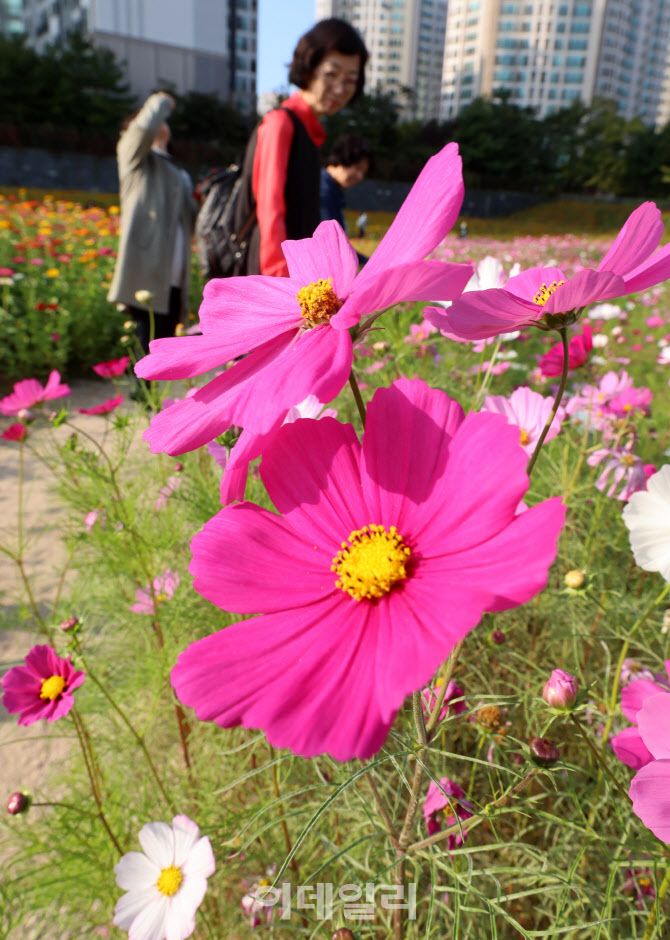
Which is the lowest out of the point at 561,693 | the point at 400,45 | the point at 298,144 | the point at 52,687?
the point at 52,687

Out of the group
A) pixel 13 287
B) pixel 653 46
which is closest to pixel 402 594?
pixel 13 287

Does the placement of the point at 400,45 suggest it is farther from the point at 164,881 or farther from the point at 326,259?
the point at 164,881

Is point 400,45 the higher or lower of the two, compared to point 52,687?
higher

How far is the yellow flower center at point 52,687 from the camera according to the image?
0.63 metres

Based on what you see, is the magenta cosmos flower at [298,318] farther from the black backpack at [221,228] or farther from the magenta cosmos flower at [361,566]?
the black backpack at [221,228]

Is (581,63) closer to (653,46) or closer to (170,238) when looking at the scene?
(653,46)

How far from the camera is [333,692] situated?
0.71ft

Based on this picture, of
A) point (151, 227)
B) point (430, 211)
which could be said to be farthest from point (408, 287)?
point (151, 227)

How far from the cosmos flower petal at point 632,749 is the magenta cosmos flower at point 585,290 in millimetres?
244

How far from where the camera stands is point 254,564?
0.86ft

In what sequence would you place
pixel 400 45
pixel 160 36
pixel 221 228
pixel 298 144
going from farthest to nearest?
pixel 400 45, pixel 160 36, pixel 221 228, pixel 298 144

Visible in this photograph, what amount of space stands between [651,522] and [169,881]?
530 millimetres

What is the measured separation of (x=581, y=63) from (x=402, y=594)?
47038mm

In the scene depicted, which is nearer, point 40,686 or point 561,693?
point 561,693
